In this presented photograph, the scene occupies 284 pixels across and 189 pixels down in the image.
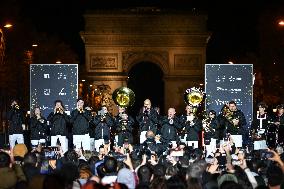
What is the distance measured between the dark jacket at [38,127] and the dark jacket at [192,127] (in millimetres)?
4514

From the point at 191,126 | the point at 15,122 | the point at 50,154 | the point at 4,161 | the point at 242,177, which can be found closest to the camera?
the point at 242,177

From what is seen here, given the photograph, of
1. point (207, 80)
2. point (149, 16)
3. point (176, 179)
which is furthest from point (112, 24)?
point (176, 179)

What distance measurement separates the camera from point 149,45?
74000mm

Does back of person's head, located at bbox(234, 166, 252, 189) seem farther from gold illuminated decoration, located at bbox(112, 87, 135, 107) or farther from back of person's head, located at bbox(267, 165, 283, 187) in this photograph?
gold illuminated decoration, located at bbox(112, 87, 135, 107)

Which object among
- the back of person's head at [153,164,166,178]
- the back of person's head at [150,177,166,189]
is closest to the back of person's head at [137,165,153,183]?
the back of person's head at [153,164,166,178]

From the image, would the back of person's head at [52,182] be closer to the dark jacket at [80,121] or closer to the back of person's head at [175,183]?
the back of person's head at [175,183]

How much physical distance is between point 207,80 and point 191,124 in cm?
219

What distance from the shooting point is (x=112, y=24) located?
7150 cm

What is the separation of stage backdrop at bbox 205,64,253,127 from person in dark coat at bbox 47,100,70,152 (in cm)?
504

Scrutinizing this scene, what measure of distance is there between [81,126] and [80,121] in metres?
0.17

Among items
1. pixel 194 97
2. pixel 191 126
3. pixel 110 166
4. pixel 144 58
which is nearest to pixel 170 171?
pixel 110 166

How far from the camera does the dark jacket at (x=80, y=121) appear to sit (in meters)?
27.0

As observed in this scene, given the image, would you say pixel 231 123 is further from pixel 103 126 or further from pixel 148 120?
pixel 103 126

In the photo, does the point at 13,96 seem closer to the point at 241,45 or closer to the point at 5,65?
the point at 5,65
